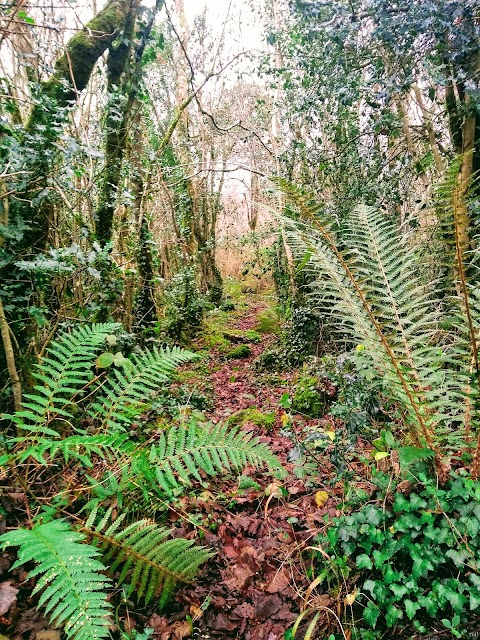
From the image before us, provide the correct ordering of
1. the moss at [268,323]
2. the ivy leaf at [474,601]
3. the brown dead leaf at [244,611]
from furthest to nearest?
the moss at [268,323] < the brown dead leaf at [244,611] < the ivy leaf at [474,601]

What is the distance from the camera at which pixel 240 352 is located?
6.09 m

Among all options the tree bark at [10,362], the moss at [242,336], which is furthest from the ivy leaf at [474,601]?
the moss at [242,336]

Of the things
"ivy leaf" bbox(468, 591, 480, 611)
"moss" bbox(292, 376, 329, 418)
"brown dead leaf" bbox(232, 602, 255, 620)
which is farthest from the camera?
"moss" bbox(292, 376, 329, 418)

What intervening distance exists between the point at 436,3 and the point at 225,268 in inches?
427

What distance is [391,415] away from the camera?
7.65 ft

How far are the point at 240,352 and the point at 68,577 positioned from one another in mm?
4995

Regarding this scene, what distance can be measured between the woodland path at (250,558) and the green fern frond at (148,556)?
5.8 inches

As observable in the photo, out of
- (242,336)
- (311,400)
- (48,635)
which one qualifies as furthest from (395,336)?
(242,336)

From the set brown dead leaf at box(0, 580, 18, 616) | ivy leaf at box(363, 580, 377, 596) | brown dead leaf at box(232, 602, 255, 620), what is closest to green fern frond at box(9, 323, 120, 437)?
brown dead leaf at box(0, 580, 18, 616)

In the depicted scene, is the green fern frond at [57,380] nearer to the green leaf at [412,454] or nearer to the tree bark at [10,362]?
the tree bark at [10,362]

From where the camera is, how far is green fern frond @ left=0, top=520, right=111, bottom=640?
1.07 m

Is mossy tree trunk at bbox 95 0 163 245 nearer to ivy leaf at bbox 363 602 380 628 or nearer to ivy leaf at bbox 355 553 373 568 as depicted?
ivy leaf at bbox 355 553 373 568

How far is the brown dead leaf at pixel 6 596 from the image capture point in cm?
138

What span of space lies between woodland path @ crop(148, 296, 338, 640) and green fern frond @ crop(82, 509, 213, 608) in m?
0.15
